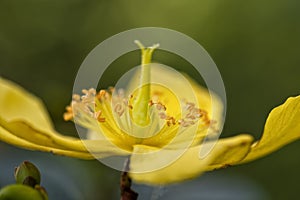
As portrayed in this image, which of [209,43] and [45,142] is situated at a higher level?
[209,43]

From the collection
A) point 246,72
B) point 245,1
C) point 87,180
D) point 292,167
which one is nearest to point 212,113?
point 87,180

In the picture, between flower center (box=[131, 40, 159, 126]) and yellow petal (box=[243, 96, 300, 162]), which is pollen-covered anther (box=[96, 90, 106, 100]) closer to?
flower center (box=[131, 40, 159, 126])

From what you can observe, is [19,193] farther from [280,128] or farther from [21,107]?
[21,107]

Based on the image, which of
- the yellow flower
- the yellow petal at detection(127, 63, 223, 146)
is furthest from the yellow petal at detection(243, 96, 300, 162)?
the yellow petal at detection(127, 63, 223, 146)

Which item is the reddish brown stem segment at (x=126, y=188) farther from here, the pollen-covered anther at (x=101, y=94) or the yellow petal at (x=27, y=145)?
the pollen-covered anther at (x=101, y=94)

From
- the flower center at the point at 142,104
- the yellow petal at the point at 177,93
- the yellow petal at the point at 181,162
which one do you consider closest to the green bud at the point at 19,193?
the yellow petal at the point at 181,162

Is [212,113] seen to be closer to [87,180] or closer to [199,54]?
[87,180]

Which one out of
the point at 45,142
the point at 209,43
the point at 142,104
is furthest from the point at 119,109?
the point at 209,43
